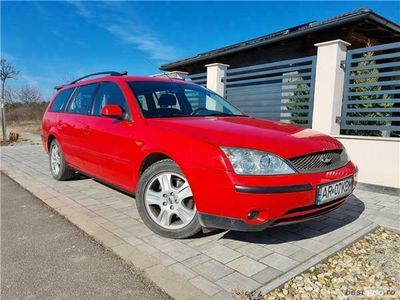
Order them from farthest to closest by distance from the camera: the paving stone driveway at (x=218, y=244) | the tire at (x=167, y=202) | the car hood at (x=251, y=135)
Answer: the tire at (x=167, y=202) < the car hood at (x=251, y=135) < the paving stone driveway at (x=218, y=244)

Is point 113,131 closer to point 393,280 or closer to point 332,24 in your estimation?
point 393,280

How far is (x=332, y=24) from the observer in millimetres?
7973

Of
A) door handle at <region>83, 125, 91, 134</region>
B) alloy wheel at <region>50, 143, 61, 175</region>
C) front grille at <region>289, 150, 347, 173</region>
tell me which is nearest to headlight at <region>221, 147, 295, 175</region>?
front grille at <region>289, 150, 347, 173</region>

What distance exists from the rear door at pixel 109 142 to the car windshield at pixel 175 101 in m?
0.23

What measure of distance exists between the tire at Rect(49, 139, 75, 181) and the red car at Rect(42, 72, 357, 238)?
1.01 meters

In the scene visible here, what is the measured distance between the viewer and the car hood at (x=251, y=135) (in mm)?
2756

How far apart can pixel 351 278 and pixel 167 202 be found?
5.63 ft

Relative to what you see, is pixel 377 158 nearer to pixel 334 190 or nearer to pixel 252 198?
pixel 334 190

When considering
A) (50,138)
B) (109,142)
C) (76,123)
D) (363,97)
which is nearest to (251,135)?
(109,142)

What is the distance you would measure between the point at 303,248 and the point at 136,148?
6.35 ft

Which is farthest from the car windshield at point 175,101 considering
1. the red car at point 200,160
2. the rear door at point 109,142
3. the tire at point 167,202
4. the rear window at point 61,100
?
the rear window at point 61,100

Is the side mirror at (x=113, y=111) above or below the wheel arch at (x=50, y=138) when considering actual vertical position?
above

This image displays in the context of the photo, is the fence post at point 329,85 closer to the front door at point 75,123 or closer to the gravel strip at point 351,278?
the gravel strip at point 351,278

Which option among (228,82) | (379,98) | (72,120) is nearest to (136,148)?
(72,120)
